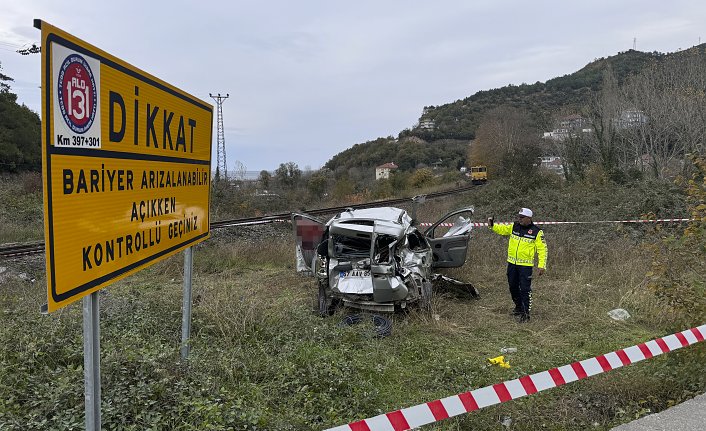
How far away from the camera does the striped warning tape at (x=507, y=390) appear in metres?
2.82

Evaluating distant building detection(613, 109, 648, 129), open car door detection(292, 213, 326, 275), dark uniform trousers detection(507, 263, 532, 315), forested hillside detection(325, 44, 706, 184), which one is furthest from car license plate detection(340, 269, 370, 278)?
distant building detection(613, 109, 648, 129)

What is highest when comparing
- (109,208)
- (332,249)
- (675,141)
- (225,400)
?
(675,141)

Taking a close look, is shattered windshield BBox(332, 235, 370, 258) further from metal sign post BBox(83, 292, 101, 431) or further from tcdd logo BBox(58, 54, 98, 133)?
tcdd logo BBox(58, 54, 98, 133)

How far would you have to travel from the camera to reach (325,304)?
22.7ft

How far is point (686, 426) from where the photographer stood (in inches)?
132

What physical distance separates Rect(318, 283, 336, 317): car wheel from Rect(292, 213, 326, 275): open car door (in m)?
0.50

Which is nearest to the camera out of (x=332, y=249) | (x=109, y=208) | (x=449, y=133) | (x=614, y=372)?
(x=109, y=208)

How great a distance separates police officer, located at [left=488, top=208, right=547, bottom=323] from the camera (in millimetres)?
6891

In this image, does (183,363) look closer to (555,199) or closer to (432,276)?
(432,276)

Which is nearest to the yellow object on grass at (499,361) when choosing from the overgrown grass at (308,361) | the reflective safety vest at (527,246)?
Answer: the overgrown grass at (308,361)

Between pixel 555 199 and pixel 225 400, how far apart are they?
56.5ft

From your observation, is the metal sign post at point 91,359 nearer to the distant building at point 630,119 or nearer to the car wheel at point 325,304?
the car wheel at point 325,304

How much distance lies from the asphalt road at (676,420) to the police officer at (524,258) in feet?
10.6

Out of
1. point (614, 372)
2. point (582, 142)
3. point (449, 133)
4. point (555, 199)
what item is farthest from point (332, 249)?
point (449, 133)
